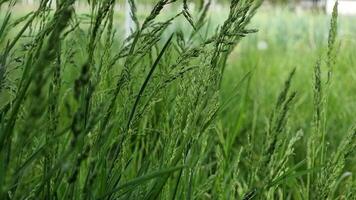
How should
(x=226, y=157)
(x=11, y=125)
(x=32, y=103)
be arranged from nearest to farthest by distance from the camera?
(x=32, y=103) < (x=11, y=125) < (x=226, y=157)

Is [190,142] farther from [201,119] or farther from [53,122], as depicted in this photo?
[53,122]

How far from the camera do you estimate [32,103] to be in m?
0.50

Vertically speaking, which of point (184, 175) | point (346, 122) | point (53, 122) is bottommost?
point (346, 122)

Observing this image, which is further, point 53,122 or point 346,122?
point 346,122

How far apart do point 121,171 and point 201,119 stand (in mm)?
131

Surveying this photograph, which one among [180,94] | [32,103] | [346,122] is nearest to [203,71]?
[180,94]

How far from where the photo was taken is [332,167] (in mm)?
843

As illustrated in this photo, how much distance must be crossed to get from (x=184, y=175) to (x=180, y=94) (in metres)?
0.15

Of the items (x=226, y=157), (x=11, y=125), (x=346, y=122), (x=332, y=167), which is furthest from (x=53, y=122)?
(x=346, y=122)

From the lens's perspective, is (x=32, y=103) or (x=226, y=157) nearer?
(x=32, y=103)

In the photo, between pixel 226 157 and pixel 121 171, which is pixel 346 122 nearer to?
pixel 226 157

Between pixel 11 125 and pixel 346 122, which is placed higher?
pixel 11 125

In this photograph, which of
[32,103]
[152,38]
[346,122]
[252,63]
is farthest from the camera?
[252,63]

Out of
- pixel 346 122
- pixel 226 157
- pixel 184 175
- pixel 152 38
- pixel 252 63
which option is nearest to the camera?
pixel 152 38
